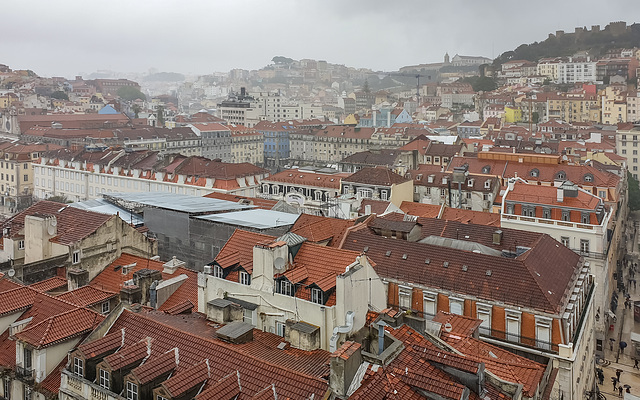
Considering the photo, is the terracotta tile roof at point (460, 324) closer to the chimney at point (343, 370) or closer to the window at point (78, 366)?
the chimney at point (343, 370)

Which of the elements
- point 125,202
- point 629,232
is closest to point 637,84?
point 629,232

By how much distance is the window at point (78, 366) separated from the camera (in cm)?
1938

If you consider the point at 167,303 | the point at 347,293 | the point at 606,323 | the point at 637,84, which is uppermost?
the point at 637,84

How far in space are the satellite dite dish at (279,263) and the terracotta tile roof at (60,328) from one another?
7.27 m

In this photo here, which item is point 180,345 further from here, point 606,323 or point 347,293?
point 606,323

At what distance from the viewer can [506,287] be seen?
3122 centimetres

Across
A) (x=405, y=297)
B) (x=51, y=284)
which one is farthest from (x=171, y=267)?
(x=405, y=297)

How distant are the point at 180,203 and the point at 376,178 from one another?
2420cm

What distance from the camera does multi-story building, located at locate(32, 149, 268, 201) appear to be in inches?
2960

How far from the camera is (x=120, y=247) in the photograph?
36.1m

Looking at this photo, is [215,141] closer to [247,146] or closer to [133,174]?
[247,146]

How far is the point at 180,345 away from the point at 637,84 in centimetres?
18862

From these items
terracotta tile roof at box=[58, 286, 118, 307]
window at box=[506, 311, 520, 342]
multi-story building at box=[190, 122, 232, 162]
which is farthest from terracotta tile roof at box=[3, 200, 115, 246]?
multi-story building at box=[190, 122, 232, 162]

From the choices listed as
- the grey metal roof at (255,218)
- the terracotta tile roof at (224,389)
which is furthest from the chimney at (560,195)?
the terracotta tile roof at (224,389)
